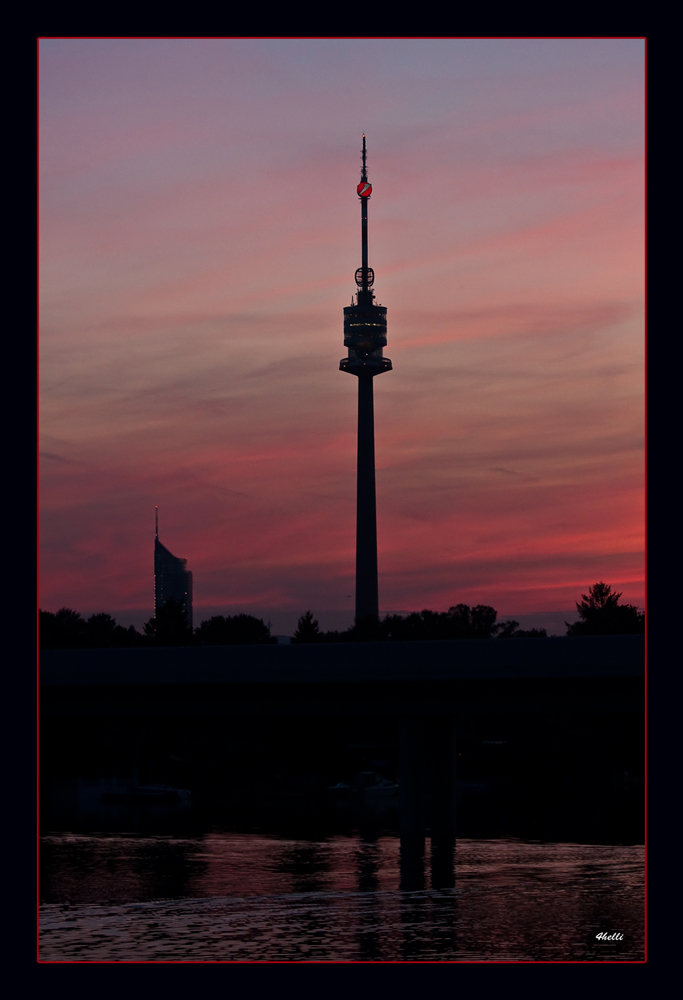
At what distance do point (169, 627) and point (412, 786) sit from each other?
9298cm

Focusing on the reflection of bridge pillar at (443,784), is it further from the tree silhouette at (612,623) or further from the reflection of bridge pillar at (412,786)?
the tree silhouette at (612,623)

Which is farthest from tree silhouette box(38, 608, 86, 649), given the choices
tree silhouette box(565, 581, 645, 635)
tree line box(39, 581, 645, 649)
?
tree silhouette box(565, 581, 645, 635)

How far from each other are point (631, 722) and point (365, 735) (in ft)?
109

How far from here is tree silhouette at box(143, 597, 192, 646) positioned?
151 metres

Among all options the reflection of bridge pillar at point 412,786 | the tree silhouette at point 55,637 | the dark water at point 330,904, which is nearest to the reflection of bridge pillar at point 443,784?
the reflection of bridge pillar at point 412,786

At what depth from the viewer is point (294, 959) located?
3638 cm

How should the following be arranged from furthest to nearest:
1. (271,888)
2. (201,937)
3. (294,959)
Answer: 1. (271,888)
2. (201,937)
3. (294,959)

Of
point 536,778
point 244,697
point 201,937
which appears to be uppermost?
point 244,697

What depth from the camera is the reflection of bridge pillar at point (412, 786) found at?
234 ft

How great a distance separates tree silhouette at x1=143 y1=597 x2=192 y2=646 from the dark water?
78143mm

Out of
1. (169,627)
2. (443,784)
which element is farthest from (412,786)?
(169,627)

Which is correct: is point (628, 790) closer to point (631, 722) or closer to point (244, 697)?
point (631, 722)

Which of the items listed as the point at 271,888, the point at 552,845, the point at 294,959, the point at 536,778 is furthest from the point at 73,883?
the point at 536,778
